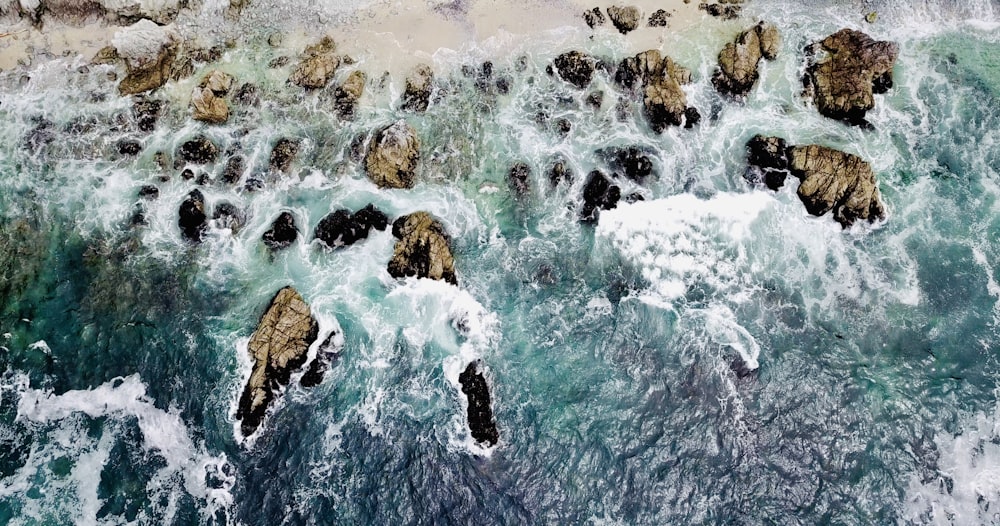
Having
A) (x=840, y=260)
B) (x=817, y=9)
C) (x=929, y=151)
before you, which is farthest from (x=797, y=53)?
(x=840, y=260)

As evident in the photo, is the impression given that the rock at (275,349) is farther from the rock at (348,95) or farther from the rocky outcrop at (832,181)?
the rocky outcrop at (832,181)

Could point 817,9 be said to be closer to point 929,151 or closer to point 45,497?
point 929,151

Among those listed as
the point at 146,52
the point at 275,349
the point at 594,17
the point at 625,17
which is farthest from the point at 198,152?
the point at 625,17

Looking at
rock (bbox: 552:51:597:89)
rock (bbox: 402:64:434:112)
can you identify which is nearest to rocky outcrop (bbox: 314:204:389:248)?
rock (bbox: 402:64:434:112)

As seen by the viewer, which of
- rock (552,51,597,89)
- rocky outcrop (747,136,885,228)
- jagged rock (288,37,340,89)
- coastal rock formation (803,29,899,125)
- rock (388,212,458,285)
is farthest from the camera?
rock (552,51,597,89)

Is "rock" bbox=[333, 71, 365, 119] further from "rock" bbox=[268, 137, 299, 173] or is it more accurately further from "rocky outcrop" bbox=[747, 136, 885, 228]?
"rocky outcrop" bbox=[747, 136, 885, 228]

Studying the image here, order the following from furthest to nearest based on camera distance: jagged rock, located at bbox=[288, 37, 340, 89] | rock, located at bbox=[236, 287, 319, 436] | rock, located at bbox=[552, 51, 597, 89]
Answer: rock, located at bbox=[552, 51, 597, 89] < jagged rock, located at bbox=[288, 37, 340, 89] < rock, located at bbox=[236, 287, 319, 436]

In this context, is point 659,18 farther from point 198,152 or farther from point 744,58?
point 198,152

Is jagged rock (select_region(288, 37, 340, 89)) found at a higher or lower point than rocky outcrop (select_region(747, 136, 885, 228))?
higher
